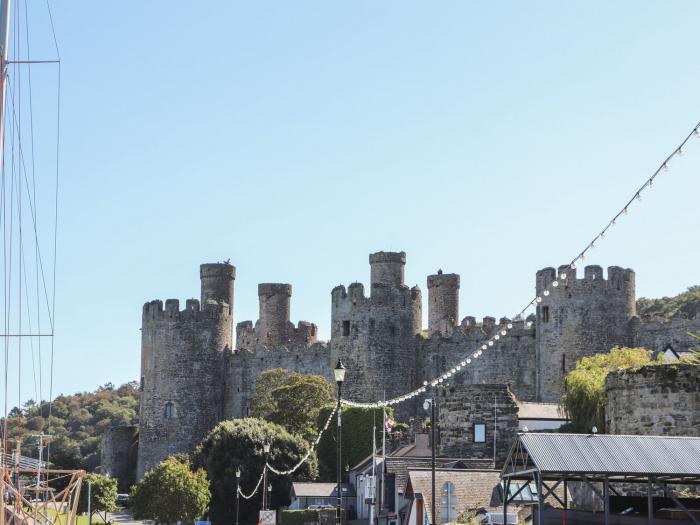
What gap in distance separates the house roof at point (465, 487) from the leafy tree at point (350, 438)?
76.8 feet

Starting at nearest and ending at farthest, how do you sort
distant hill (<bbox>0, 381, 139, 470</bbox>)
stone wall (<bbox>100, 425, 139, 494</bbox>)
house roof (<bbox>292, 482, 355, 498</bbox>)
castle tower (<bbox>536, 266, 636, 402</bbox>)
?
house roof (<bbox>292, 482, 355, 498</bbox>), castle tower (<bbox>536, 266, 636, 402</bbox>), stone wall (<bbox>100, 425, 139, 494</bbox>), distant hill (<bbox>0, 381, 139, 470</bbox>)

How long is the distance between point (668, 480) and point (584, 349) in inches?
1260

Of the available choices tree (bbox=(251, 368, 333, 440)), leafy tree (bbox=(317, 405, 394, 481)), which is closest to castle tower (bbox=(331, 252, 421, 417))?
tree (bbox=(251, 368, 333, 440))

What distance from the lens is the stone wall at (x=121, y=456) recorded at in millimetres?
75375

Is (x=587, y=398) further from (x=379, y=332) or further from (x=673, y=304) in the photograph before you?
(x=673, y=304)

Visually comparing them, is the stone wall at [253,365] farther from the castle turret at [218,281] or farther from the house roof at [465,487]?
the house roof at [465,487]

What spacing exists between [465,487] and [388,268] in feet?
106

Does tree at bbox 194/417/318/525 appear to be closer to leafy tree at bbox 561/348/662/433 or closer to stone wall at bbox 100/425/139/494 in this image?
leafy tree at bbox 561/348/662/433

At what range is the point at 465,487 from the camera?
35.8 metres

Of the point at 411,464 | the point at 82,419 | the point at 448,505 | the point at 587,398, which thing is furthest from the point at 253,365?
the point at 82,419

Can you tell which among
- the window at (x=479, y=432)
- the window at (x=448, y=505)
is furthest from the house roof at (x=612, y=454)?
the window at (x=479, y=432)

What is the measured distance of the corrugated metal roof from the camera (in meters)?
25.5

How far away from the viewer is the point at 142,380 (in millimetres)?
71938

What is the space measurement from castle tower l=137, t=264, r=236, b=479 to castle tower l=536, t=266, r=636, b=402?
62.0ft
